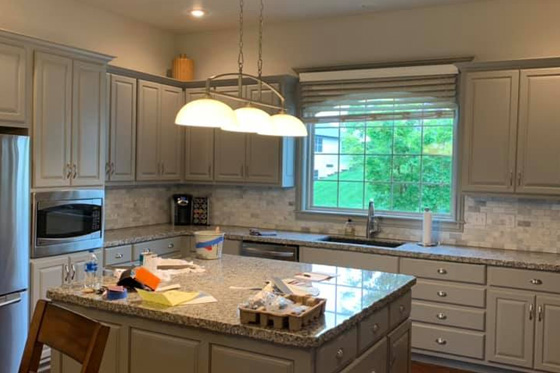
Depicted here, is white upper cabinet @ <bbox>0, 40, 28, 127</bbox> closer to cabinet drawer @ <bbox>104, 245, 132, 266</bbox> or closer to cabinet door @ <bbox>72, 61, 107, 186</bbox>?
cabinet door @ <bbox>72, 61, 107, 186</bbox>

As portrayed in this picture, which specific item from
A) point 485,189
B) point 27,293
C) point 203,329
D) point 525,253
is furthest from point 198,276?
point 525,253

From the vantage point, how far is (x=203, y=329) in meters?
2.29

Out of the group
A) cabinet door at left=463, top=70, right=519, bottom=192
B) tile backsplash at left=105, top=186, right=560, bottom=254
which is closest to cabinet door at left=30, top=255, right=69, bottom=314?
tile backsplash at left=105, top=186, right=560, bottom=254

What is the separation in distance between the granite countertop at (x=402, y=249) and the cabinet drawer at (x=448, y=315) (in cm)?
37

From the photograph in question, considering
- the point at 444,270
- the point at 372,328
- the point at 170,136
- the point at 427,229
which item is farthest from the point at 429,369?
the point at 170,136

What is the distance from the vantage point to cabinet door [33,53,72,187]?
3.91m

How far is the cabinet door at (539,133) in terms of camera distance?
3.99 m

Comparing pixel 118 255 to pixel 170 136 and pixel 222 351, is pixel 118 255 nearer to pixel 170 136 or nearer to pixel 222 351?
pixel 170 136

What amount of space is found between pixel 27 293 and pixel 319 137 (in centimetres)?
289

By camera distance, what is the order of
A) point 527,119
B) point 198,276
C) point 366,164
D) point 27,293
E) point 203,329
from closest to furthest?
1. point 203,329
2. point 198,276
3. point 27,293
4. point 527,119
5. point 366,164

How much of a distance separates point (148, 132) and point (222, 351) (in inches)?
131

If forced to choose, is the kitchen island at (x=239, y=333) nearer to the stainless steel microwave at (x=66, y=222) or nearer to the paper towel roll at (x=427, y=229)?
the stainless steel microwave at (x=66, y=222)

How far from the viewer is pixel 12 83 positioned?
373 centimetres

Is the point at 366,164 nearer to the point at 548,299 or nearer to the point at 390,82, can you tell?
the point at 390,82
